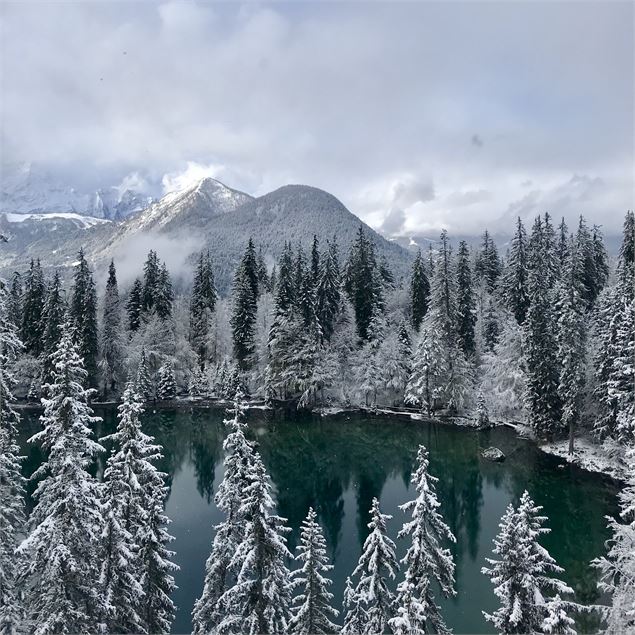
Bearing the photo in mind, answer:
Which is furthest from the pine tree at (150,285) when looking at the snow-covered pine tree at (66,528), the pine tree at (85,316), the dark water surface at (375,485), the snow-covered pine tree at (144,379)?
A: the snow-covered pine tree at (66,528)

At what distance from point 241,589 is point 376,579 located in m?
5.25

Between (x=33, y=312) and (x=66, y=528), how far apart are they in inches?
2866

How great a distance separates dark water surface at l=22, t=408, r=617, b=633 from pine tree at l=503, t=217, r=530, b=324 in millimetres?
21443

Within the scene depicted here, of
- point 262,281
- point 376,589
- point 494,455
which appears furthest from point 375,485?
point 262,281

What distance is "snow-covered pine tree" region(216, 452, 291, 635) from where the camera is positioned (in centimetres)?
1875

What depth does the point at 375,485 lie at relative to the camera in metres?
49.3

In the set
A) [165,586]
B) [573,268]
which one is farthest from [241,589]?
[573,268]

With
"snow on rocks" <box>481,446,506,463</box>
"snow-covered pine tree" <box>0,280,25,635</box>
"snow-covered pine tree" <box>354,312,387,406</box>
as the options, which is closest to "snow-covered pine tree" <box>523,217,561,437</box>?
"snow on rocks" <box>481,446,506,463</box>

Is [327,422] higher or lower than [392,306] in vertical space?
lower

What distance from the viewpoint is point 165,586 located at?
2181 centimetres

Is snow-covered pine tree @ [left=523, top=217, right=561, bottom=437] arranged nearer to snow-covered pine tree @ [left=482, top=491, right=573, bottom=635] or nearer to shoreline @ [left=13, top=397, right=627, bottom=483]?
shoreline @ [left=13, top=397, right=627, bottom=483]

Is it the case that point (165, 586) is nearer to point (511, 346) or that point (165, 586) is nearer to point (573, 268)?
point (511, 346)

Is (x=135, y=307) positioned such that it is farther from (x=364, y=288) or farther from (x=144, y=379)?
(x=364, y=288)

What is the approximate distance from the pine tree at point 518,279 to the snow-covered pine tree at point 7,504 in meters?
69.1
